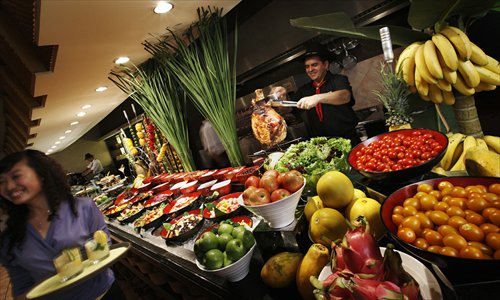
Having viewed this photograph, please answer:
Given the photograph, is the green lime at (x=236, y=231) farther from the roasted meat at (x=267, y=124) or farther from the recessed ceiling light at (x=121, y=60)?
the recessed ceiling light at (x=121, y=60)

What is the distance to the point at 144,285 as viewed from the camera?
322 centimetres

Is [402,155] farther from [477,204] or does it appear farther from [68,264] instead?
[68,264]

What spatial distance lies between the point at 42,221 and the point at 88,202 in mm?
307

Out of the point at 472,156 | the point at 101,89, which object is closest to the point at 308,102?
the point at 472,156

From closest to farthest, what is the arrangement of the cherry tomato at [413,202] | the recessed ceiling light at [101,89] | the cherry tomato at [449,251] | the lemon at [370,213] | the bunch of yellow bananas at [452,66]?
1. the cherry tomato at [449,251]
2. the cherry tomato at [413,202]
3. the lemon at [370,213]
4. the bunch of yellow bananas at [452,66]
5. the recessed ceiling light at [101,89]

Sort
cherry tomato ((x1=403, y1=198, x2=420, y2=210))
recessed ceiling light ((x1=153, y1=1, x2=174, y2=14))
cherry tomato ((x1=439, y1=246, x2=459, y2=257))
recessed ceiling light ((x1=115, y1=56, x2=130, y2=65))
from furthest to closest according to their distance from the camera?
recessed ceiling light ((x1=115, y1=56, x2=130, y2=65)), recessed ceiling light ((x1=153, y1=1, x2=174, y2=14)), cherry tomato ((x1=403, y1=198, x2=420, y2=210)), cherry tomato ((x1=439, y1=246, x2=459, y2=257))

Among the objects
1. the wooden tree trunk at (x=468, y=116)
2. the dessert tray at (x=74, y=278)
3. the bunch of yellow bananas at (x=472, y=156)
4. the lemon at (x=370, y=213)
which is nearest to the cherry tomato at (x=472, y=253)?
the lemon at (x=370, y=213)

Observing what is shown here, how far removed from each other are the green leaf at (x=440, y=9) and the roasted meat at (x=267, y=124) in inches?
56.7

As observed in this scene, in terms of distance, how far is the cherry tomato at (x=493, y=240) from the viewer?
631 mm

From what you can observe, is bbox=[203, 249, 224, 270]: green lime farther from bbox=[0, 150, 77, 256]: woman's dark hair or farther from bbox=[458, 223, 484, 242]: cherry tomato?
bbox=[0, 150, 77, 256]: woman's dark hair

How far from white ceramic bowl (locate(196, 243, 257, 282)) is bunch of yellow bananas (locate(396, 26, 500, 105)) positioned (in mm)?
1293

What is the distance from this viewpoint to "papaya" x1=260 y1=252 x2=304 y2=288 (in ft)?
Result: 3.47

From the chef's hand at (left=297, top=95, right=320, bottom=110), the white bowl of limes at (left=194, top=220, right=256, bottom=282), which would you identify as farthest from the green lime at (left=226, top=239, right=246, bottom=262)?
the chef's hand at (left=297, top=95, right=320, bottom=110)

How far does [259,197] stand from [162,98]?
2.81m
